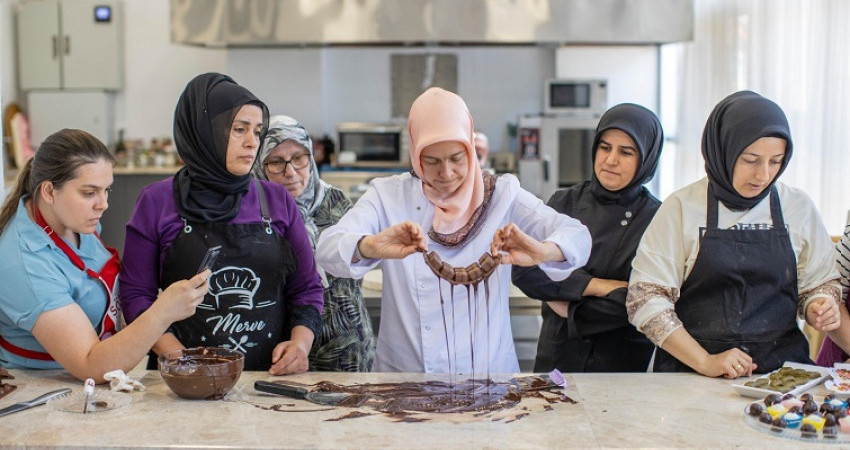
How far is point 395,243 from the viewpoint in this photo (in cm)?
234

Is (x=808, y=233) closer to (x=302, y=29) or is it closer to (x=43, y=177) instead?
(x=43, y=177)

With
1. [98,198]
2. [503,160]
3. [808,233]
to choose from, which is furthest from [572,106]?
[98,198]

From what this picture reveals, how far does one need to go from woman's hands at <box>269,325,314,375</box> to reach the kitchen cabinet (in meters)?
5.99

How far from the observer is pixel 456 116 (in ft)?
7.84

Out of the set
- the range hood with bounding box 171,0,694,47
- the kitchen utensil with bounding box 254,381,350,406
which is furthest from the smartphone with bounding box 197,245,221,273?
the range hood with bounding box 171,0,694,47

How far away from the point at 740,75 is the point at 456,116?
3.46 meters

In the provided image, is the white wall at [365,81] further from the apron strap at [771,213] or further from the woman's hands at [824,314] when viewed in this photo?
the woman's hands at [824,314]

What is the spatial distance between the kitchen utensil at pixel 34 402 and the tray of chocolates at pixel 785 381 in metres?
1.75

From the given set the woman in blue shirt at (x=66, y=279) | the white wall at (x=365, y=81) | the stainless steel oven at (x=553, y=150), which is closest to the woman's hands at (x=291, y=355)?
the woman in blue shirt at (x=66, y=279)

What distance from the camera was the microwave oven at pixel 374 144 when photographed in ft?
24.0

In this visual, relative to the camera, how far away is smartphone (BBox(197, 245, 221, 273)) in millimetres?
2381

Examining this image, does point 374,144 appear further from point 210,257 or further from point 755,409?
point 755,409

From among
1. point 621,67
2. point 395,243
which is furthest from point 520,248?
point 621,67

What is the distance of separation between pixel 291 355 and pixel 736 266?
50.9 inches
